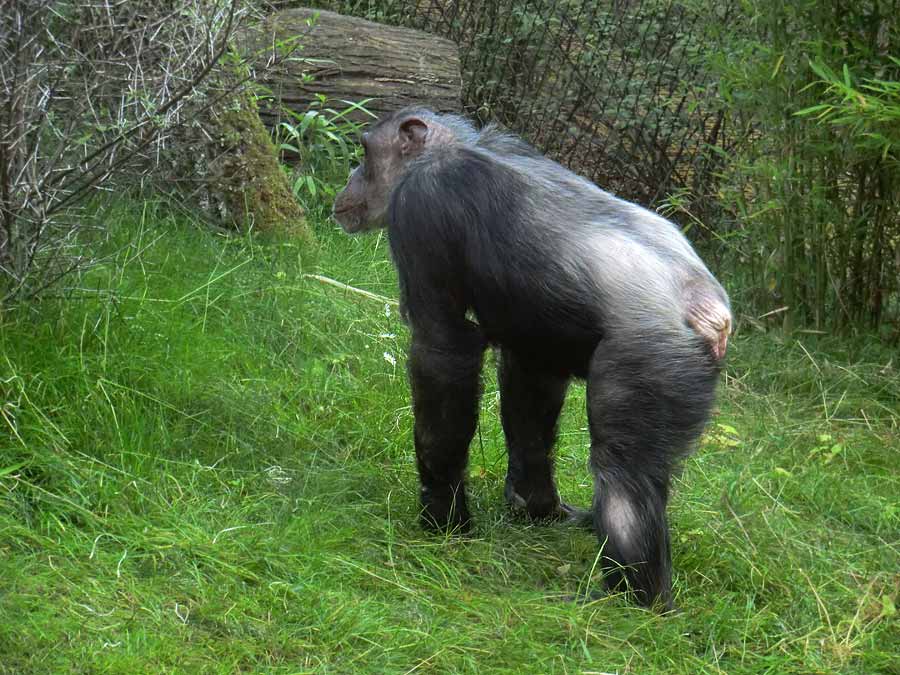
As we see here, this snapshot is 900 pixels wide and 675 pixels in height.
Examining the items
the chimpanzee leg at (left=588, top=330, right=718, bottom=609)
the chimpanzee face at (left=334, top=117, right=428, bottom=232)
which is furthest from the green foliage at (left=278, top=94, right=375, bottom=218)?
the chimpanzee leg at (left=588, top=330, right=718, bottom=609)

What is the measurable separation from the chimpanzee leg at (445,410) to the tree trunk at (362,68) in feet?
10.6

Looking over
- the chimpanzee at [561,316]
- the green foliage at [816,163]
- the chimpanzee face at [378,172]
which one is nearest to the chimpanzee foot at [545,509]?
the chimpanzee at [561,316]

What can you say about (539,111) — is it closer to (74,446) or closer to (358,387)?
(358,387)

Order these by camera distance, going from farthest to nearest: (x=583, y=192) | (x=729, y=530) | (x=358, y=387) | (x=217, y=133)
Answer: (x=217, y=133), (x=358, y=387), (x=729, y=530), (x=583, y=192)

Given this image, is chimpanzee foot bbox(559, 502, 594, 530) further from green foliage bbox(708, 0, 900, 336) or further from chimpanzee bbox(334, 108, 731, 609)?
green foliage bbox(708, 0, 900, 336)

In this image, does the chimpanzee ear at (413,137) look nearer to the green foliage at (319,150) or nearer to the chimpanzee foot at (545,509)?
the chimpanzee foot at (545,509)

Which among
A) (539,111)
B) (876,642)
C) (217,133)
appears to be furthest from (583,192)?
(539,111)

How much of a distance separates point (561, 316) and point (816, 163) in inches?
108

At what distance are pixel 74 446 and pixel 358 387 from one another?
1165mm

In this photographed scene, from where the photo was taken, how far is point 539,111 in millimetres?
7863

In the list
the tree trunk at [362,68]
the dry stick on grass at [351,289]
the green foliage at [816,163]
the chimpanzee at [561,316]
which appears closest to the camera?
the chimpanzee at [561,316]

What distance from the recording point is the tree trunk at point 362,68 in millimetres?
6543

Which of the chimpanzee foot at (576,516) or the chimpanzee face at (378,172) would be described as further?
the chimpanzee foot at (576,516)

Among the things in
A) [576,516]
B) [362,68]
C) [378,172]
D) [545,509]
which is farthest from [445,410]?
[362,68]
